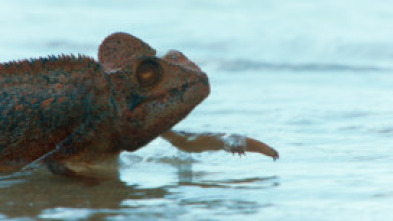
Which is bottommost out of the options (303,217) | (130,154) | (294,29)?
(303,217)

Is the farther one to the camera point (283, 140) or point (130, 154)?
point (283, 140)

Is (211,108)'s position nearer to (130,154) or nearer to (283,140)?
(283,140)

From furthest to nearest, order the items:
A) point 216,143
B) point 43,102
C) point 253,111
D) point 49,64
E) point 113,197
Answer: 1. point 253,111
2. point 216,143
3. point 49,64
4. point 43,102
5. point 113,197

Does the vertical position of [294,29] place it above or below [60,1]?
below

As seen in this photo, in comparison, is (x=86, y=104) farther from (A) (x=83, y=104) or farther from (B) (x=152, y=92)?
(B) (x=152, y=92)

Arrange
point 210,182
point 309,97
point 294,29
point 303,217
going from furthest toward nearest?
point 294,29, point 309,97, point 210,182, point 303,217

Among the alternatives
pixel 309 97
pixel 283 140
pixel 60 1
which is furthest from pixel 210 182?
pixel 60 1

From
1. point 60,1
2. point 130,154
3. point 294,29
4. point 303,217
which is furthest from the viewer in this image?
point 60,1

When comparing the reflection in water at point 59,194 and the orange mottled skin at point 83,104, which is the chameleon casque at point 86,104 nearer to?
the orange mottled skin at point 83,104

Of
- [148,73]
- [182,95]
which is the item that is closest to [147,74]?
[148,73]
